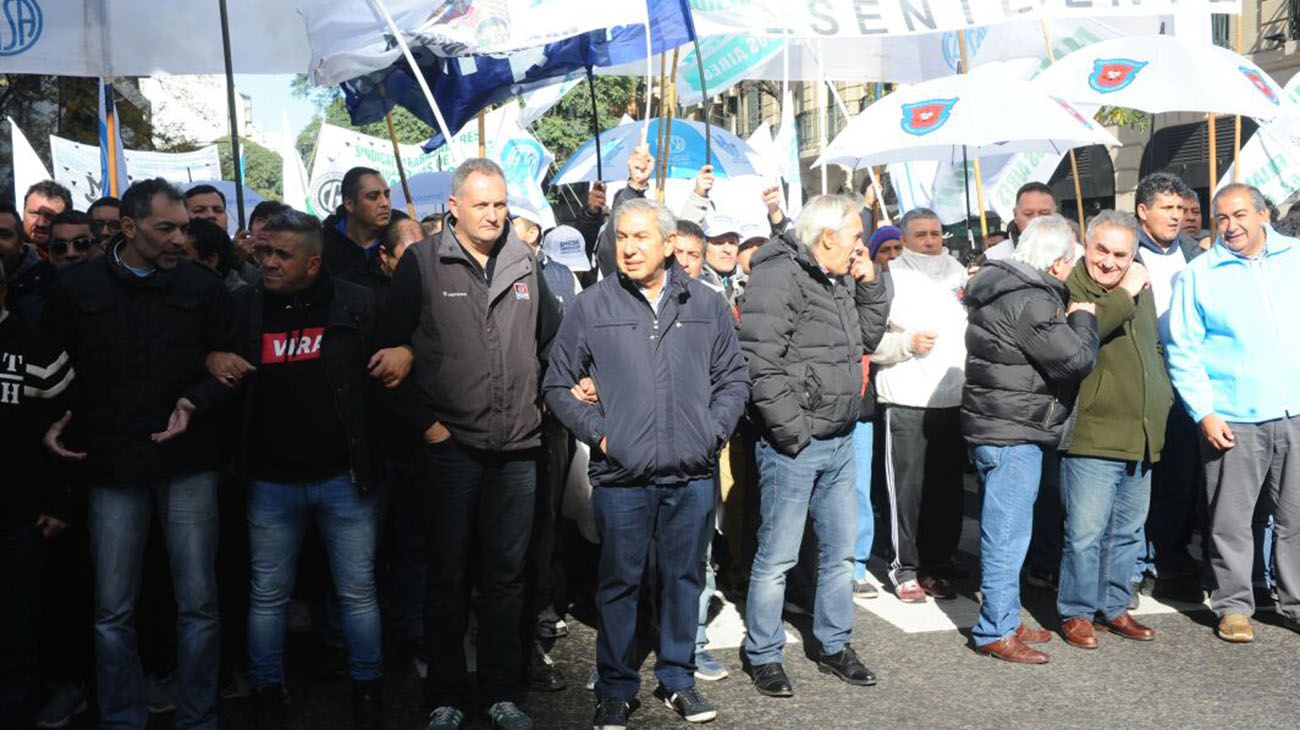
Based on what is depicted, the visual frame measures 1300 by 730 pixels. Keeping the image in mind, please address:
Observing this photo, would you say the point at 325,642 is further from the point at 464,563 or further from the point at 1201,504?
the point at 1201,504

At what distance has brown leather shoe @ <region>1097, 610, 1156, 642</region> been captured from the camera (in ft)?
19.8

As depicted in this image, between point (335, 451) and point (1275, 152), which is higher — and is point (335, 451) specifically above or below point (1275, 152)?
below

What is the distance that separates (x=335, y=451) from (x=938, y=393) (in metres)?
3.50

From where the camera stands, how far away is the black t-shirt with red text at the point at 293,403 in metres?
4.73

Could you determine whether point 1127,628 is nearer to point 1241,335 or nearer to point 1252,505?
point 1252,505

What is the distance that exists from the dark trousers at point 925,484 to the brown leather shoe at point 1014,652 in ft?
4.10

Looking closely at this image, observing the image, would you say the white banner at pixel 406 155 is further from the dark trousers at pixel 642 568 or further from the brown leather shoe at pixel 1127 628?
the dark trousers at pixel 642 568

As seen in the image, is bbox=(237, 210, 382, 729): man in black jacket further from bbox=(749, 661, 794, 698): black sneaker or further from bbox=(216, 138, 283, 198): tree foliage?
bbox=(216, 138, 283, 198): tree foliage

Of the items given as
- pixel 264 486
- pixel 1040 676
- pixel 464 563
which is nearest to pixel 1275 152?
pixel 1040 676

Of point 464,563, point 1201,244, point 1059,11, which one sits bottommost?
point 464,563

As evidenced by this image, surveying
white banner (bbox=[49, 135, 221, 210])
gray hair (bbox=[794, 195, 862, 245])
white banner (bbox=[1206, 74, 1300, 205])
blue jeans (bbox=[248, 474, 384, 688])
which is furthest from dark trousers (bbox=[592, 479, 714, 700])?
white banner (bbox=[49, 135, 221, 210])

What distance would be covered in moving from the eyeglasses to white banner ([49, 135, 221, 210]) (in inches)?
295

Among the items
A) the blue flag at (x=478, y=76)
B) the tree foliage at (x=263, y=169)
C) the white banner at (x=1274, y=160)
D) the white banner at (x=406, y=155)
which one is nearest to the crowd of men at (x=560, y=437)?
the blue flag at (x=478, y=76)

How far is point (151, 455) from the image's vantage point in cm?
456
